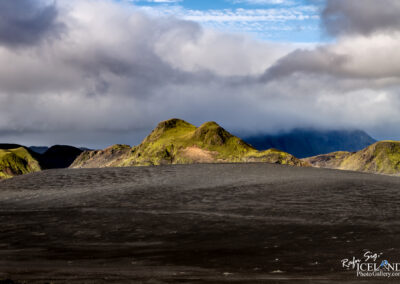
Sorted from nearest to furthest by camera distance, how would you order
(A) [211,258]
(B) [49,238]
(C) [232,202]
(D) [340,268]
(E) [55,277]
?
(E) [55,277]
(D) [340,268]
(A) [211,258]
(B) [49,238]
(C) [232,202]

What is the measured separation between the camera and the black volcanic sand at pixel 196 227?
2039 cm

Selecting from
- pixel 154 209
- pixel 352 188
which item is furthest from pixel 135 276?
pixel 352 188

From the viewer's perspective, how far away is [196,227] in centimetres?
3538

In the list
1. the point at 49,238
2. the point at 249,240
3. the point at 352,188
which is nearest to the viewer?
the point at 249,240

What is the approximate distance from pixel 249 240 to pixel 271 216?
9792 mm

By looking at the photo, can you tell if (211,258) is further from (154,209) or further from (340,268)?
(154,209)

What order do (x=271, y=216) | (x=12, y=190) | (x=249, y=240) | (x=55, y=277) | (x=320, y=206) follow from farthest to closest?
(x=12, y=190)
(x=320, y=206)
(x=271, y=216)
(x=249, y=240)
(x=55, y=277)

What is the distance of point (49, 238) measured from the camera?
32750 mm

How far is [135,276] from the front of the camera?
61.1 ft

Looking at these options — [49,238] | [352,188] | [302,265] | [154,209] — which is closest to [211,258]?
[302,265]

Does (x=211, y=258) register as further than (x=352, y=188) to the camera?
No

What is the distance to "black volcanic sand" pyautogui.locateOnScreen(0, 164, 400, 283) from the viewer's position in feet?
66.9

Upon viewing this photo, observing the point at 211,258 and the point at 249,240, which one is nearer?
the point at 211,258

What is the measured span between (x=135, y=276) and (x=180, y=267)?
3319 millimetres
